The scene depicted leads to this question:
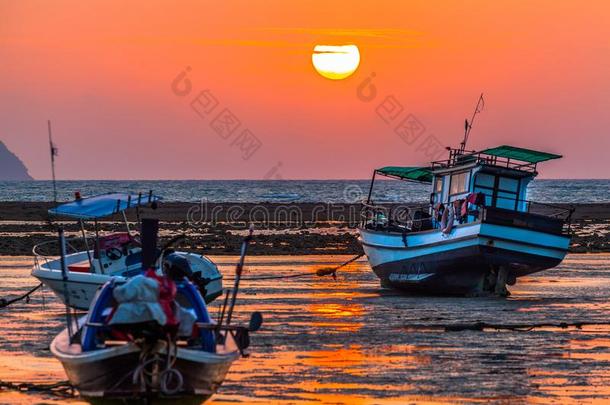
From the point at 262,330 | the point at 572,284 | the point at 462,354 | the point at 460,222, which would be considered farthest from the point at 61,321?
the point at 572,284

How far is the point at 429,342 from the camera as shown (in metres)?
21.3

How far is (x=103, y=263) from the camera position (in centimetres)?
2558

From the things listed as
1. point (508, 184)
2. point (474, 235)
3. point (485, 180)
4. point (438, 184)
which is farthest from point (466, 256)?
point (438, 184)

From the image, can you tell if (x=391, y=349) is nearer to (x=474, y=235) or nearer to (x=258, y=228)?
(x=474, y=235)

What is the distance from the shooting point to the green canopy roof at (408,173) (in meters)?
37.7

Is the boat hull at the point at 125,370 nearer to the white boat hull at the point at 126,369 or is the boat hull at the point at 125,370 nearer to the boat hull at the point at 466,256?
the white boat hull at the point at 126,369

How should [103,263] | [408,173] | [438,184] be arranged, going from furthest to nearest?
[408,173] → [438,184] → [103,263]

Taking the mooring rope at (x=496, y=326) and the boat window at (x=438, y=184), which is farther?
the boat window at (x=438, y=184)

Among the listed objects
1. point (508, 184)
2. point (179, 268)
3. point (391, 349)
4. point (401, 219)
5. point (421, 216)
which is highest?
point (508, 184)

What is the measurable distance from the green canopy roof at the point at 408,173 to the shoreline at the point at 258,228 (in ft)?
33.0

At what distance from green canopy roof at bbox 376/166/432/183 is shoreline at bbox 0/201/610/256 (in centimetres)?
1006

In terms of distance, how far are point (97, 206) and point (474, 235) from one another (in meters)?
10.1

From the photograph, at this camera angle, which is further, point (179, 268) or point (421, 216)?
point (421, 216)

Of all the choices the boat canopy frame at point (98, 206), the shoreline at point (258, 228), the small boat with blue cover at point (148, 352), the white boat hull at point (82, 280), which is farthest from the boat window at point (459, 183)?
the small boat with blue cover at point (148, 352)
